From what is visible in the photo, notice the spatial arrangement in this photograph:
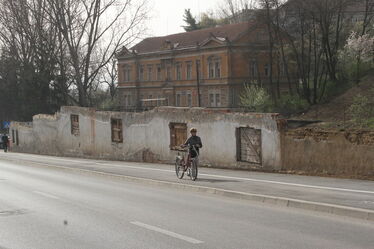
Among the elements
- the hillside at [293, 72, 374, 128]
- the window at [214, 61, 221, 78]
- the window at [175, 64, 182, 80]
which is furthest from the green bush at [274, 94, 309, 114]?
the window at [175, 64, 182, 80]

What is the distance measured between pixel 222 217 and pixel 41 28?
52307mm

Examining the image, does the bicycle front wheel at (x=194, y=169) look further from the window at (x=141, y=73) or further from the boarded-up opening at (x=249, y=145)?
the window at (x=141, y=73)

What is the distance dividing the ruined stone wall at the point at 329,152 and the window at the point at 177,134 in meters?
7.07

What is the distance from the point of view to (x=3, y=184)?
19.8 metres

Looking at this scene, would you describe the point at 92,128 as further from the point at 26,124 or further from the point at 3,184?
the point at 26,124

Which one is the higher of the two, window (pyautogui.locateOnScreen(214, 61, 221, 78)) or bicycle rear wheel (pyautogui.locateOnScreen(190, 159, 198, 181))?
window (pyautogui.locateOnScreen(214, 61, 221, 78))

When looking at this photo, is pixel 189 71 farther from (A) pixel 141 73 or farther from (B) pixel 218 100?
(A) pixel 141 73

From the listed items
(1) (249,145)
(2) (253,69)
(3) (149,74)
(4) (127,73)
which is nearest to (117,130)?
(1) (249,145)

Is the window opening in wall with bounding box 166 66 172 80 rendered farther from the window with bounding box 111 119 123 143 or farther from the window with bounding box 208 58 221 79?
the window with bounding box 111 119 123 143

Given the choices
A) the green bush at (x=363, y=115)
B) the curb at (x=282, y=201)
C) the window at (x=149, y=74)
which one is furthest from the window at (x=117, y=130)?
the window at (x=149, y=74)

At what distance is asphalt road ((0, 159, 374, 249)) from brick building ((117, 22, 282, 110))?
56.9 metres

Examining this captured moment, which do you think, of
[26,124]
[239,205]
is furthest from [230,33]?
[239,205]

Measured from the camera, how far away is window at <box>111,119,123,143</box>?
3247 centimetres

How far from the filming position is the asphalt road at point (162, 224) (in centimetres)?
883
